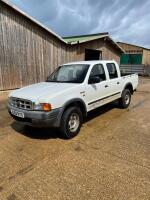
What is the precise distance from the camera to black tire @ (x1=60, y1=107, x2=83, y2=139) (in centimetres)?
413

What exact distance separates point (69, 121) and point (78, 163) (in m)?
1.21

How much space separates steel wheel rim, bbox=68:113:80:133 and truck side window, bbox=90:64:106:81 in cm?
141

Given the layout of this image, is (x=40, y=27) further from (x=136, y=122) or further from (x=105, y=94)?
(x=136, y=122)

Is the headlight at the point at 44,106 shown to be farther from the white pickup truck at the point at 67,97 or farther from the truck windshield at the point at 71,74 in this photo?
the truck windshield at the point at 71,74

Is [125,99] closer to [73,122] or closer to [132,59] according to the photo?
[73,122]

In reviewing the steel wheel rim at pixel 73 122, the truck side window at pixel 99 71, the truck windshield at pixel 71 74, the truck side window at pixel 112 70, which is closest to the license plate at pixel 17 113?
the steel wheel rim at pixel 73 122

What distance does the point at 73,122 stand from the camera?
4504mm

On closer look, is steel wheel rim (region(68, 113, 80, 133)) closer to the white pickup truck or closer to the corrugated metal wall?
the white pickup truck

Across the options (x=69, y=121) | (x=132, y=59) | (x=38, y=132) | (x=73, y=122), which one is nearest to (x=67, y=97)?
(x=69, y=121)

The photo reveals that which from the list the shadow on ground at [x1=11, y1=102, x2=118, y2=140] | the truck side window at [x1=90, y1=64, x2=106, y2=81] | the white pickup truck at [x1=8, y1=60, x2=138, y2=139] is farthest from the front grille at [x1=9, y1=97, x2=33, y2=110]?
the truck side window at [x1=90, y1=64, x2=106, y2=81]

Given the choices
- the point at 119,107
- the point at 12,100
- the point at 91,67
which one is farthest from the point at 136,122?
the point at 12,100

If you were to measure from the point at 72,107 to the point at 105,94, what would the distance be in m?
1.64

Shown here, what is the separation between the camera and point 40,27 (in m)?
11.3

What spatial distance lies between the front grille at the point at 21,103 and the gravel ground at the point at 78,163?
0.86 meters
